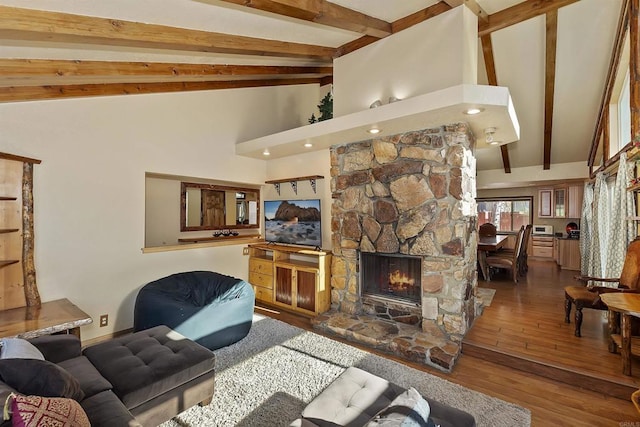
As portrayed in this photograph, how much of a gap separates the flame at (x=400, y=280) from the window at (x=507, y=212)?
6744mm

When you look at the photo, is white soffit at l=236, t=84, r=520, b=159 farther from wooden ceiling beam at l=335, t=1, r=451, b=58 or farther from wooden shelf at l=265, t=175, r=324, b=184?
wooden ceiling beam at l=335, t=1, r=451, b=58

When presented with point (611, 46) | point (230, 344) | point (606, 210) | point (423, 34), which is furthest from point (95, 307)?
point (611, 46)

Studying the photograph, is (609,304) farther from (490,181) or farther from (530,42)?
(490,181)

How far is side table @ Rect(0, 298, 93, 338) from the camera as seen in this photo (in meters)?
2.21

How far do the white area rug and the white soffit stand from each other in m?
2.43

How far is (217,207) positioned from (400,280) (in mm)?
3206

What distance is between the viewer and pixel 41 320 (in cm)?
241

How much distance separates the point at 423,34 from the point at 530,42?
217 centimetres

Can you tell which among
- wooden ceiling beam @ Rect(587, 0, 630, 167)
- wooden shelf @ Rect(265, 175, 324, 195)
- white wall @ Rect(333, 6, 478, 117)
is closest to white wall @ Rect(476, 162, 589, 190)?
wooden ceiling beam @ Rect(587, 0, 630, 167)

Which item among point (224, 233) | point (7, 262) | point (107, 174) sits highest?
point (107, 174)

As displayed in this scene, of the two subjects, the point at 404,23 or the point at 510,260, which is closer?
the point at 404,23

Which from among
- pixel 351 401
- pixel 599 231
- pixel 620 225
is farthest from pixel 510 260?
pixel 351 401

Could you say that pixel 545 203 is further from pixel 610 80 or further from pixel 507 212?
pixel 610 80

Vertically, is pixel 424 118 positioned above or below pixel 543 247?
above
